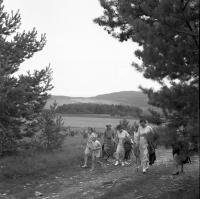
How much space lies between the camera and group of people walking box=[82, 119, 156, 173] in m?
14.7

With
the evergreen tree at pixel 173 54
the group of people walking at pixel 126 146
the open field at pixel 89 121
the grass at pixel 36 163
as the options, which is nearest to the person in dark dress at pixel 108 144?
the group of people walking at pixel 126 146

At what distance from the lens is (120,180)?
14195 mm

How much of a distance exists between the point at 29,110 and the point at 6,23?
13.8 feet

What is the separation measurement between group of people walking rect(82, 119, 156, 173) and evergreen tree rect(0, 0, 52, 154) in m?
3.49

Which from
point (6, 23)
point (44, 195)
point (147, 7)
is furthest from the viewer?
point (6, 23)

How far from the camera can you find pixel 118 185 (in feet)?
43.6

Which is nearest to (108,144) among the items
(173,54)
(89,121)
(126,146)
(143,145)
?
(126,146)

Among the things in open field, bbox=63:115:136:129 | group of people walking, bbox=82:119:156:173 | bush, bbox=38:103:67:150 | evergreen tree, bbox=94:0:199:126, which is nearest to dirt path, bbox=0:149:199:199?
group of people walking, bbox=82:119:156:173

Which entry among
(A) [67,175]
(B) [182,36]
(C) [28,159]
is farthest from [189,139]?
(C) [28,159]

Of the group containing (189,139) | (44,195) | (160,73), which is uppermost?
(160,73)

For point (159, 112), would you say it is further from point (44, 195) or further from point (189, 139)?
point (44, 195)

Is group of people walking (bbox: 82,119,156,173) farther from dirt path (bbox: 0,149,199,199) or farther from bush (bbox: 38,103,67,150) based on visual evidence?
bush (bbox: 38,103,67,150)

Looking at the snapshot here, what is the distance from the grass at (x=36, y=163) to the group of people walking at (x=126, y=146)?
1113 millimetres

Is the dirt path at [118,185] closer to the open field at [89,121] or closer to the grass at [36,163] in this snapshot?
the grass at [36,163]
